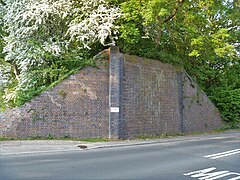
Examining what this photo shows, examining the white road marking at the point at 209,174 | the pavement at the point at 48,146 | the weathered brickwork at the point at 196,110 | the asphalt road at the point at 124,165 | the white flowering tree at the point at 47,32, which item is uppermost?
the white flowering tree at the point at 47,32

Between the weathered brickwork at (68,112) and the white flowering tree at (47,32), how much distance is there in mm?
1028

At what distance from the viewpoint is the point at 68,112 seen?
558 inches

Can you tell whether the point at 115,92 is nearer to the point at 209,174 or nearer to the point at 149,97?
the point at 149,97

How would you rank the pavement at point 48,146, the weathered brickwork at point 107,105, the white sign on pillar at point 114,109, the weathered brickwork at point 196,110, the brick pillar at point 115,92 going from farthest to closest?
the weathered brickwork at point 196,110, the white sign on pillar at point 114,109, the brick pillar at point 115,92, the weathered brickwork at point 107,105, the pavement at point 48,146

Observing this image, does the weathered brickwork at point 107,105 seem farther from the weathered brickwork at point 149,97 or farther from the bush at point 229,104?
the bush at point 229,104

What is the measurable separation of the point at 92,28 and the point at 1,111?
5659 mm

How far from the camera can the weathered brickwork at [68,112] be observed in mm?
13227

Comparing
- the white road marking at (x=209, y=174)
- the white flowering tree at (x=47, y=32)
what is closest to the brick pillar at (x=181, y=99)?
the white flowering tree at (x=47, y=32)

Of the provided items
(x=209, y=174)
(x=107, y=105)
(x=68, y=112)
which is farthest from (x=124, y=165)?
(x=107, y=105)

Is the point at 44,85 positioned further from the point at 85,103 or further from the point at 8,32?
the point at 8,32

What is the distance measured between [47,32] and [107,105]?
16.9 ft

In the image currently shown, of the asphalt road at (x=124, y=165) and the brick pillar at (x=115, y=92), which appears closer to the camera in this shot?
the asphalt road at (x=124, y=165)

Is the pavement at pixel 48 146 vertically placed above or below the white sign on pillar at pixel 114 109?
below

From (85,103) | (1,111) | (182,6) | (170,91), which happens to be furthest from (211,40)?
(1,111)
